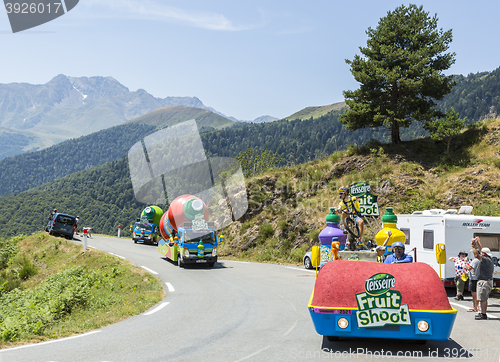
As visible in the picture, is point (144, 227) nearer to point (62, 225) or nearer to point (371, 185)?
point (62, 225)

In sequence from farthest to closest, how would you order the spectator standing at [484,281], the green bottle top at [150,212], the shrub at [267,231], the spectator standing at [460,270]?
the green bottle top at [150,212], the shrub at [267,231], the spectator standing at [460,270], the spectator standing at [484,281]

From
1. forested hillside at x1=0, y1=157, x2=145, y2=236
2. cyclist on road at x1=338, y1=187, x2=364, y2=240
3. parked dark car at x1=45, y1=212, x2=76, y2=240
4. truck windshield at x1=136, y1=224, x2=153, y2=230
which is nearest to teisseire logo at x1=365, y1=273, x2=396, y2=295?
cyclist on road at x1=338, y1=187, x2=364, y2=240

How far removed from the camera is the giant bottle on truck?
20.3m

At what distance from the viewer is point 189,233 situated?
20500 mm

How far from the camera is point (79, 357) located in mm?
6422

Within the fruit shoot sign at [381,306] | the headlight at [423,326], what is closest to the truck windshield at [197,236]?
the fruit shoot sign at [381,306]

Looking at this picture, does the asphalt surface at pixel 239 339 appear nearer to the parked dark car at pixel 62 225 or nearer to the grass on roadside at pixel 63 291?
the grass on roadside at pixel 63 291

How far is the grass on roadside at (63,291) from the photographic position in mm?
9188

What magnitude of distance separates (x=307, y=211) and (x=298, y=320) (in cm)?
2075

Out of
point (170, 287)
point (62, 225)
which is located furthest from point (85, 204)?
point (170, 287)

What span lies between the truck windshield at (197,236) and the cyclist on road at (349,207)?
29.5 feet

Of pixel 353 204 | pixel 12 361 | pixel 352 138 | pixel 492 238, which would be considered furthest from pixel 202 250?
pixel 352 138

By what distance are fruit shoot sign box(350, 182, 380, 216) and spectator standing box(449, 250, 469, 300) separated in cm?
282

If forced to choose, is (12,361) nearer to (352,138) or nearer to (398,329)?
(398,329)
